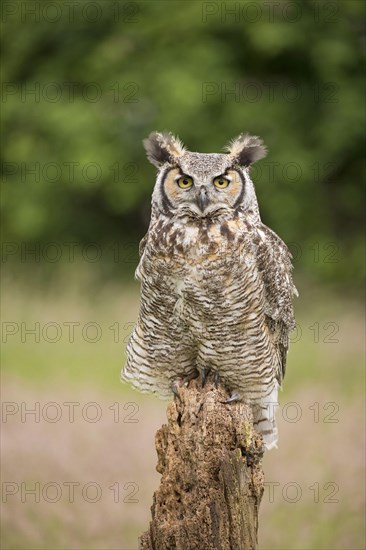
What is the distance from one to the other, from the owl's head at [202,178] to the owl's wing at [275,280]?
16 centimetres

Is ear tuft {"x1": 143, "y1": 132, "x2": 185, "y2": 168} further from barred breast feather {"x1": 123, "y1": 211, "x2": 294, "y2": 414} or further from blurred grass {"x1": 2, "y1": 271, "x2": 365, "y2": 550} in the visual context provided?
blurred grass {"x1": 2, "y1": 271, "x2": 365, "y2": 550}

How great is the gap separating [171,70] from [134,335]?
6262 mm

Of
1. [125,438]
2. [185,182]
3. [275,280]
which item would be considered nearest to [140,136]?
[125,438]

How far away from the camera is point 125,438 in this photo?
18.5 ft

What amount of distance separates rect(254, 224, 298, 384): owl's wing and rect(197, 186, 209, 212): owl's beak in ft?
1.07

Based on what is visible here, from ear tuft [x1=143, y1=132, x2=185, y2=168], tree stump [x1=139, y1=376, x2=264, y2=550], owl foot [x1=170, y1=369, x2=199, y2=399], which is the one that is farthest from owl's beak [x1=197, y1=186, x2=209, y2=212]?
owl foot [x1=170, y1=369, x2=199, y2=399]

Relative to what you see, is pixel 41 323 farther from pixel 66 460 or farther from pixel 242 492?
pixel 242 492

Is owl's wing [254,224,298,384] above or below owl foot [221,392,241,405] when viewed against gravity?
above

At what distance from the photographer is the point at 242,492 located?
134 inches

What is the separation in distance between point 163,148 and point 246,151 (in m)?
0.38

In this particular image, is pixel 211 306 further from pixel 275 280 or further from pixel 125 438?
pixel 125 438

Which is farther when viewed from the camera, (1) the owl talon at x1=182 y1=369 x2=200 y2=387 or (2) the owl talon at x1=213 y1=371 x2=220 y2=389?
(1) the owl talon at x1=182 y1=369 x2=200 y2=387

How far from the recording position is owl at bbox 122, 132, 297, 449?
3.73m

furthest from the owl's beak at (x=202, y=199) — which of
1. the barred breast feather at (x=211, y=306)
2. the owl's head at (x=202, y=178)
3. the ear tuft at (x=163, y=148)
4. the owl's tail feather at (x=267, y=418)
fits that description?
the owl's tail feather at (x=267, y=418)
